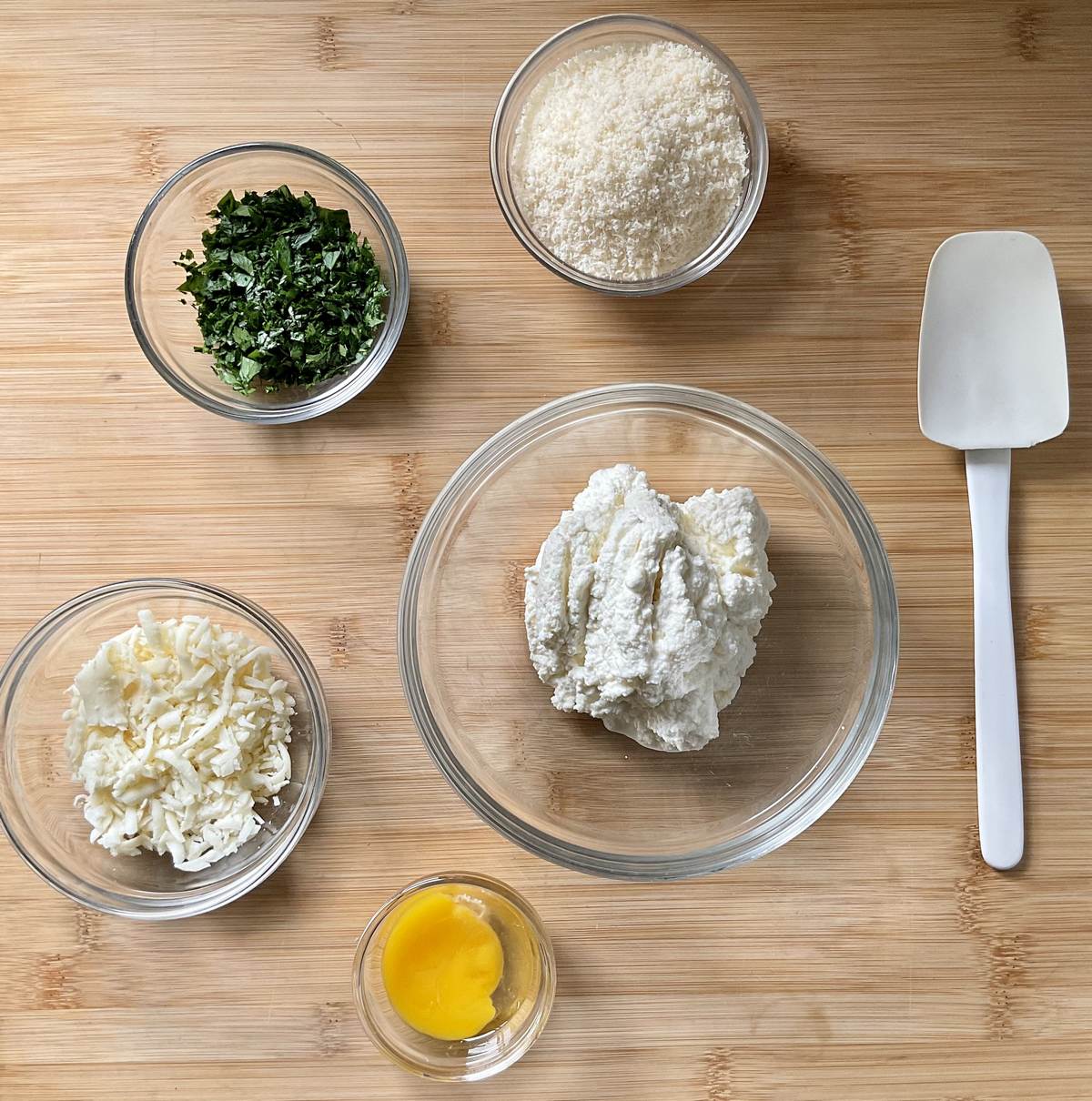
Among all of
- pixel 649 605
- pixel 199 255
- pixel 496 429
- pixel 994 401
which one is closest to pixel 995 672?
pixel 994 401

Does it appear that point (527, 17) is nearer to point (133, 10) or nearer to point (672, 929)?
point (133, 10)

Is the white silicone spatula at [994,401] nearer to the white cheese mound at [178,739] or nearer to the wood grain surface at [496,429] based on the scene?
the wood grain surface at [496,429]

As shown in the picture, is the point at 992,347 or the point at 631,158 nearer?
the point at 631,158

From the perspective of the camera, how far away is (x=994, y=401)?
1346mm

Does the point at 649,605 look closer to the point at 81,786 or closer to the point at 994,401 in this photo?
the point at 994,401

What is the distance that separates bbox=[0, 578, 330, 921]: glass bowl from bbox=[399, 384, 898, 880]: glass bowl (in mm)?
198

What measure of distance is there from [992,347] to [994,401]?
0.26 feet

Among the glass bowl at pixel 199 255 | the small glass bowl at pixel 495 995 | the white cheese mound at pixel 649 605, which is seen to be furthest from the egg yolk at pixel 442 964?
the glass bowl at pixel 199 255

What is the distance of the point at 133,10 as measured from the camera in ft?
4.53

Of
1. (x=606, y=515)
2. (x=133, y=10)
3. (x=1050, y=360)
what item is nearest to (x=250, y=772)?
(x=606, y=515)

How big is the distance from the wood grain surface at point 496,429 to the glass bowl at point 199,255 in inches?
1.8

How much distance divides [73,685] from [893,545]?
3.86 ft

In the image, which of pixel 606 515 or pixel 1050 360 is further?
pixel 1050 360

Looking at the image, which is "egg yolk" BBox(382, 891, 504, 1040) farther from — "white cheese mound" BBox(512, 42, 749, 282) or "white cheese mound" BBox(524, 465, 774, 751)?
"white cheese mound" BBox(512, 42, 749, 282)
